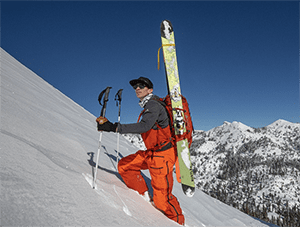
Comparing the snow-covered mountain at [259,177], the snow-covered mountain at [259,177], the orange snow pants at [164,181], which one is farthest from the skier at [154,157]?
the snow-covered mountain at [259,177]

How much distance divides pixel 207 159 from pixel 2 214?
203459mm

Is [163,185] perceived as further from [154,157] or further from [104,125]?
[104,125]

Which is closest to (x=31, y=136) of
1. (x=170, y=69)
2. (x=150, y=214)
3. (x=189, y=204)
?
(x=150, y=214)

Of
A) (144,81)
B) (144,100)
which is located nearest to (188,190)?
(144,100)

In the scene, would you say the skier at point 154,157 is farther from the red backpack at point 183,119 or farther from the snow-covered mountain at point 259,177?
the snow-covered mountain at point 259,177

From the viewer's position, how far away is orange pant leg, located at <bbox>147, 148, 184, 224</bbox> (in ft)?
9.48

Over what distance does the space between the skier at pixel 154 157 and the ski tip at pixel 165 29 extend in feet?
6.42

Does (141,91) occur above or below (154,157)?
above

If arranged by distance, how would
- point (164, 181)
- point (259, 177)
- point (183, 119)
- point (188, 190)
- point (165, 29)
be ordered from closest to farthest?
point (164, 181) → point (183, 119) → point (188, 190) → point (165, 29) → point (259, 177)

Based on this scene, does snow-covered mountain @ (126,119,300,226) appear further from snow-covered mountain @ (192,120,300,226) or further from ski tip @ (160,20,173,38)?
ski tip @ (160,20,173,38)

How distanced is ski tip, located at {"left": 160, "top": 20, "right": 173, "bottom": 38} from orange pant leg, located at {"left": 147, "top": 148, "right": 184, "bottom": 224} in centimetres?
308

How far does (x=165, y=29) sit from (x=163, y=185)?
3.72 m

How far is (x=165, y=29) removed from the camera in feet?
15.1

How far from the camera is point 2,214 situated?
109 cm
